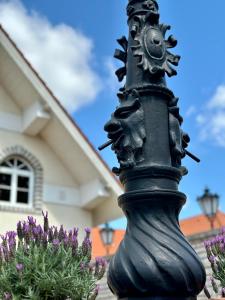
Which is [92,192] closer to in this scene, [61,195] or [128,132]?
[61,195]

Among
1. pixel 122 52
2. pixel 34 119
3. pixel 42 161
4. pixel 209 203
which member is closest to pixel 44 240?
pixel 122 52

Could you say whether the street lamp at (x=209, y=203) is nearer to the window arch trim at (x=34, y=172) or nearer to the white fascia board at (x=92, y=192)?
the white fascia board at (x=92, y=192)

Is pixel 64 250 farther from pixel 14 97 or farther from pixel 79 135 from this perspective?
pixel 14 97

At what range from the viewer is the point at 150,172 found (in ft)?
8.56

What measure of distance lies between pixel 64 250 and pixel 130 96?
6.61 feet

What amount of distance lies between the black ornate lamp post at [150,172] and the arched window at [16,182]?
8850mm

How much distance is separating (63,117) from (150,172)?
29.8ft

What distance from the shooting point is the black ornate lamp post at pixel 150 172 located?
2.38 m

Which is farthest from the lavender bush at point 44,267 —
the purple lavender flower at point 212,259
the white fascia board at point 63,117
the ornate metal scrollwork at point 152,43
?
the white fascia board at point 63,117

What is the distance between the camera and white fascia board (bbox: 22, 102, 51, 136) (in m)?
11.5

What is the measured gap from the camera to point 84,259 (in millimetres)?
4480

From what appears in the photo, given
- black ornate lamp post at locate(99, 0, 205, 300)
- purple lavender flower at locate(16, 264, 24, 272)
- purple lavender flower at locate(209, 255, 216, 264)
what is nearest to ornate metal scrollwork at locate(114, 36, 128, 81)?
black ornate lamp post at locate(99, 0, 205, 300)

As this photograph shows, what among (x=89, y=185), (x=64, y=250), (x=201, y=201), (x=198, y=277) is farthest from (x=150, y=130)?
(x=89, y=185)

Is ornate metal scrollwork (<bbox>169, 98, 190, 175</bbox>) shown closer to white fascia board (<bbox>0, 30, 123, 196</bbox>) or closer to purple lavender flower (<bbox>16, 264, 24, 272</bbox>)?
purple lavender flower (<bbox>16, 264, 24, 272</bbox>)
